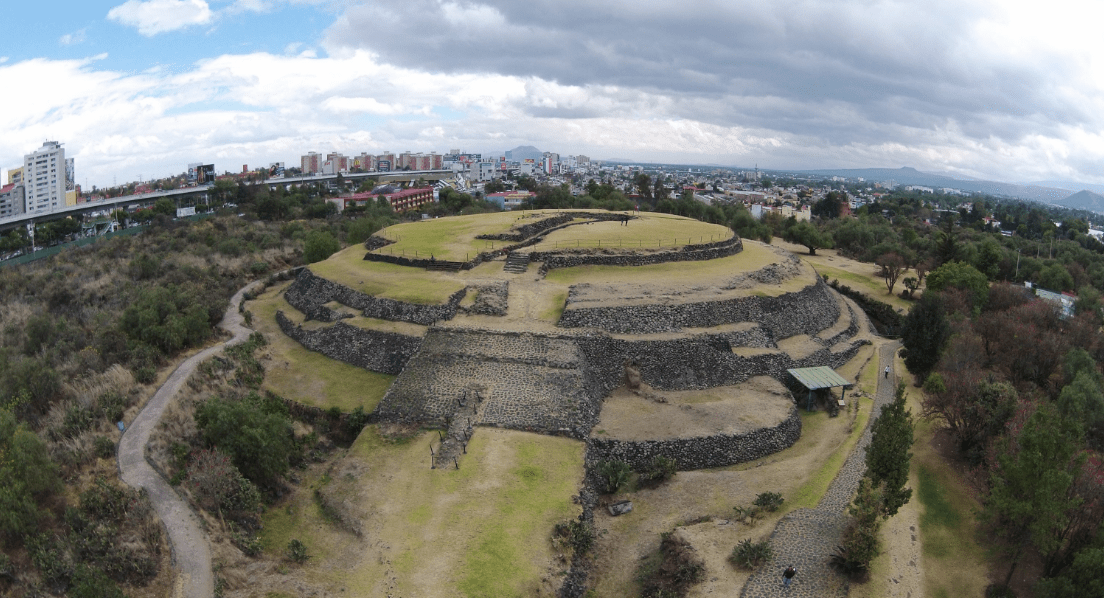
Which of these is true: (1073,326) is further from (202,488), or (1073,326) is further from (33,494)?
(33,494)

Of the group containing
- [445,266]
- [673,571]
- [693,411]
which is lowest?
[673,571]

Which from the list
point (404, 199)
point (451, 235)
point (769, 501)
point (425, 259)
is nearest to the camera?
point (769, 501)

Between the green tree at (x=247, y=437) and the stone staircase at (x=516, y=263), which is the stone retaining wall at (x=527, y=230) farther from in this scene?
the green tree at (x=247, y=437)

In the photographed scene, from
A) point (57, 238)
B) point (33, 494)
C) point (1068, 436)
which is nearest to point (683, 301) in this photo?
point (1068, 436)

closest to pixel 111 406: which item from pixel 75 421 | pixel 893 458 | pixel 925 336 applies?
pixel 75 421

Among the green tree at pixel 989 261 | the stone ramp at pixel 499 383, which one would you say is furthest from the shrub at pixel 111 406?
the green tree at pixel 989 261

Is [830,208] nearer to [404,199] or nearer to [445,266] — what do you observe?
[404,199]

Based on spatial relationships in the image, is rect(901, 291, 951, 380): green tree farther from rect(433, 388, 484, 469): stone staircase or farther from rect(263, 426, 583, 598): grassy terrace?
rect(433, 388, 484, 469): stone staircase
